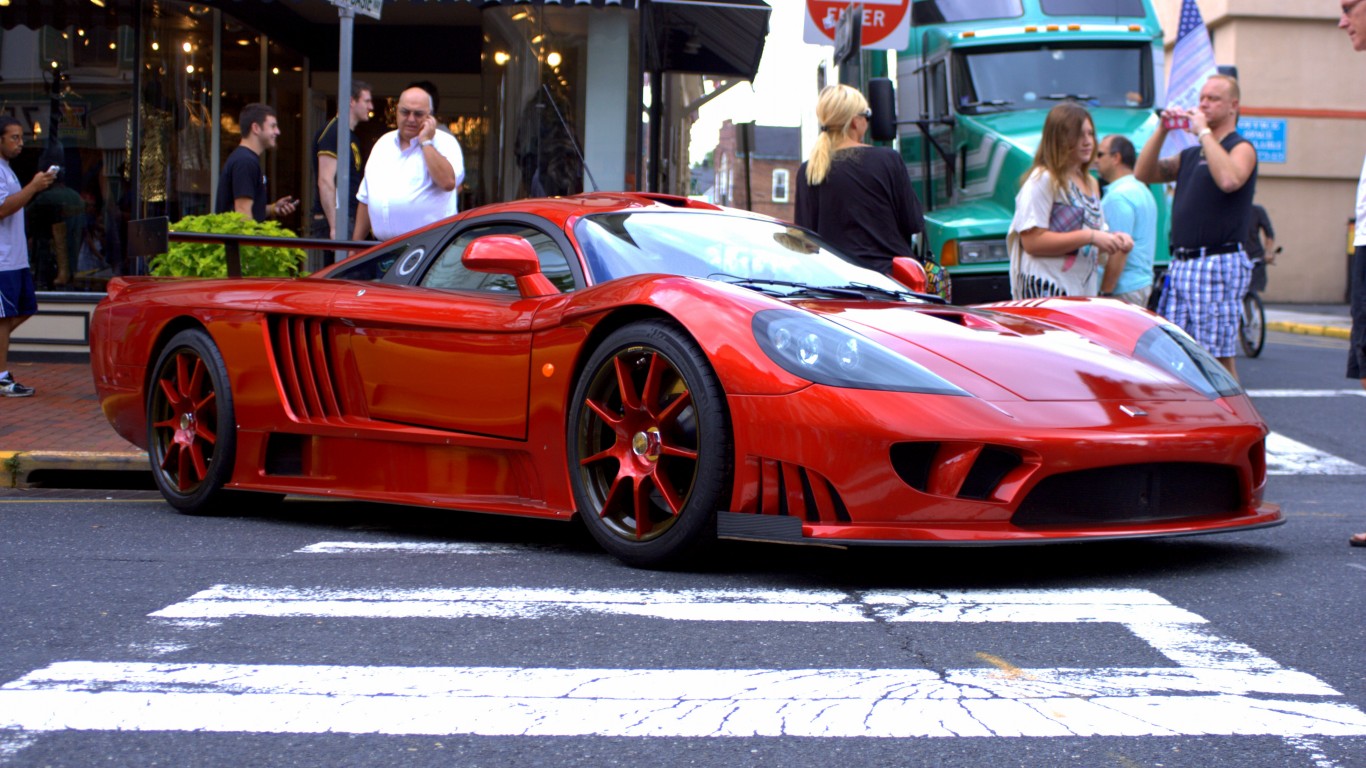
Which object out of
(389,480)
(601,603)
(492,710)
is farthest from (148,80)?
(492,710)

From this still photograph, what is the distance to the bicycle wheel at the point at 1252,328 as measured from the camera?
1395cm

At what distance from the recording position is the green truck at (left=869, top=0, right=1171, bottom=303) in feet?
39.4

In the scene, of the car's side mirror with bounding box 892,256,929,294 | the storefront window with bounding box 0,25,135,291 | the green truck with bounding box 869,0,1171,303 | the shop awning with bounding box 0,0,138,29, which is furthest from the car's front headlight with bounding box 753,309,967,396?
the shop awning with bounding box 0,0,138,29

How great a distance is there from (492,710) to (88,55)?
1063 centimetres

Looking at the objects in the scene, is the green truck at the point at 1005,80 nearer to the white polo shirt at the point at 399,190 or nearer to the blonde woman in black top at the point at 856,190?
the blonde woman in black top at the point at 856,190

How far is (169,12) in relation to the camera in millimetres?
12609

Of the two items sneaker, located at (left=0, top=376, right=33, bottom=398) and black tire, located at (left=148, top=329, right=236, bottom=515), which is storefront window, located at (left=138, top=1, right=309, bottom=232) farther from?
black tire, located at (left=148, top=329, right=236, bottom=515)

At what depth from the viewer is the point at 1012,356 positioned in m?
4.21

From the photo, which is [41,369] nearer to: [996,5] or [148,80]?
[148,80]

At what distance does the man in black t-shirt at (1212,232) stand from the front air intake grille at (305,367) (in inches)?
156

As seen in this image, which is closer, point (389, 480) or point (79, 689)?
point (79, 689)

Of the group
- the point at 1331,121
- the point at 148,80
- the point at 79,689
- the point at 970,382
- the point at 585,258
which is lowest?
the point at 79,689

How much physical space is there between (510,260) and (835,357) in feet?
3.72

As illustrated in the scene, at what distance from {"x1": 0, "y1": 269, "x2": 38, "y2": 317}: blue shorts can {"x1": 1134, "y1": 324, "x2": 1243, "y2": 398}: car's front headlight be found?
7041 millimetres
